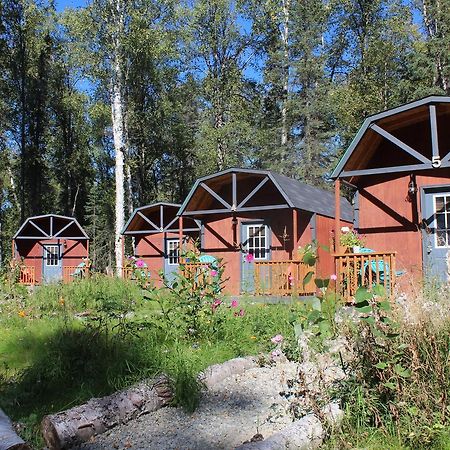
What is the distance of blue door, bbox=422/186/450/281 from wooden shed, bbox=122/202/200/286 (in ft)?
33.4

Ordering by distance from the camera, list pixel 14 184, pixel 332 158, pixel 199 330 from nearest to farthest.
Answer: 1. pixel 199 330
2. pixel 332 158
3. pixel 14 184

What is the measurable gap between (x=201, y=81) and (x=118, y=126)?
1076cm

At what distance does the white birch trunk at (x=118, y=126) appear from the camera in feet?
63.5

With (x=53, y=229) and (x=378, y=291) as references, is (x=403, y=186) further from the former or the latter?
(x=53, y=229)

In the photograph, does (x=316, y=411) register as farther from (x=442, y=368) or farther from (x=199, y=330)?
(x=199, y=330)

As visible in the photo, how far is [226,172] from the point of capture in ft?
44.4

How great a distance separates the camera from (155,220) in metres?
20.3

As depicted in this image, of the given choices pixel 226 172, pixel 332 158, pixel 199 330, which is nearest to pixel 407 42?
pixel 332 158

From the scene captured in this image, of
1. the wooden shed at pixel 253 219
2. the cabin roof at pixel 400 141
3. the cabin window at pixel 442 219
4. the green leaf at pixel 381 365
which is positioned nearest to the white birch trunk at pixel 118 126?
the wooden shed at pixel 253 219

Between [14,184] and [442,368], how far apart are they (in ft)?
108

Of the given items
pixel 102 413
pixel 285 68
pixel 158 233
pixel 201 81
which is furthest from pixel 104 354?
pixel 201 81

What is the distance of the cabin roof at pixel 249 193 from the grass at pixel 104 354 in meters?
6.61

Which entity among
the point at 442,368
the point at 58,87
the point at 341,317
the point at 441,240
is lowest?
the point at 442,368

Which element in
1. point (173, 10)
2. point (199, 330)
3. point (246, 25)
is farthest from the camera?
point (246, 25)
